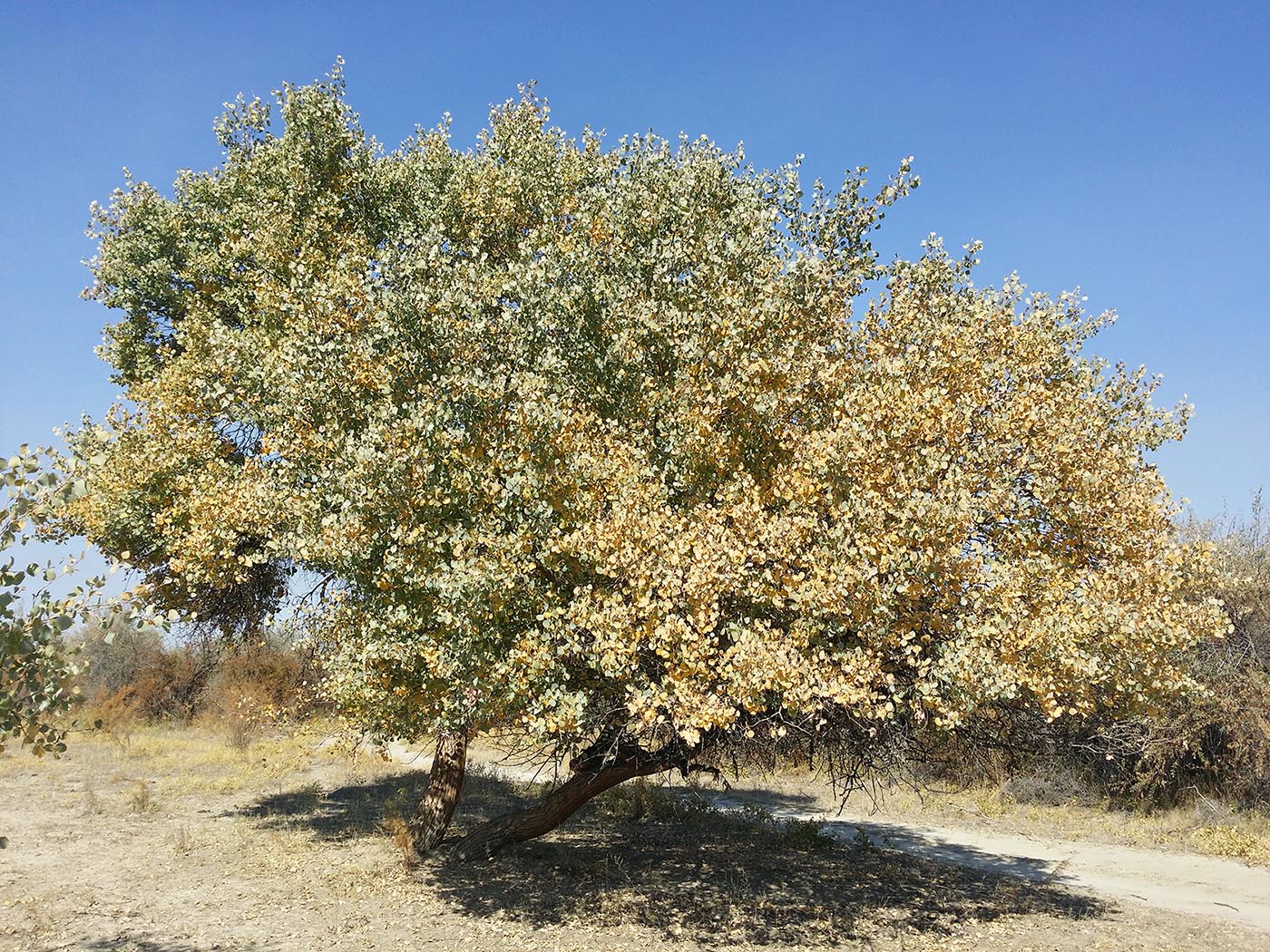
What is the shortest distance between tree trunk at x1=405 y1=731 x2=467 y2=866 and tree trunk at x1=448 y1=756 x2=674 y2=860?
0.44 m

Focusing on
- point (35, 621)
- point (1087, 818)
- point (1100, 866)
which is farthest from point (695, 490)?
point (1087, 818)

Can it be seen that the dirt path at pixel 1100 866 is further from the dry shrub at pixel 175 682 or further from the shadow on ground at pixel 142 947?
the dry shrub at pixel 175 682

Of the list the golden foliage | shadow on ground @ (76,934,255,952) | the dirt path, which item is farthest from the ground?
the golden foliage

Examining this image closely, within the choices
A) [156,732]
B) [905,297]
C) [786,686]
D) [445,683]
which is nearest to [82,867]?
[445,683]

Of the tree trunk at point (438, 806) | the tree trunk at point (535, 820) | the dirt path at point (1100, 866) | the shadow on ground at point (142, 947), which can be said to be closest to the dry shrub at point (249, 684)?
the tree trunk at point (438, 806)

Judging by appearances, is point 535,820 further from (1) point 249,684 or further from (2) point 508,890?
(1) point 249,684

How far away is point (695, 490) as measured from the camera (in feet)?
32.6

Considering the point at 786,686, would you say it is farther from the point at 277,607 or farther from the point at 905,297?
the point at 277,607

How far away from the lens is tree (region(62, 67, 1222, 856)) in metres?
8.66

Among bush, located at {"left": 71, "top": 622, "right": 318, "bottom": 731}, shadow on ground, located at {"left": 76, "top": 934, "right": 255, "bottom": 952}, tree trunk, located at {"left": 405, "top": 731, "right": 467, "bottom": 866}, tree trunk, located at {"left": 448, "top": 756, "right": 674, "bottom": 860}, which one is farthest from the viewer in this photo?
bush, located at {"left": 71, "top": 622, "right": 318, "bottom": 731}

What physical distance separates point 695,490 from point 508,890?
762 centimetres

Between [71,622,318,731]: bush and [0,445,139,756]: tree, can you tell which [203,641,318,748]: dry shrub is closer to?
[71,622,318,731]: bush

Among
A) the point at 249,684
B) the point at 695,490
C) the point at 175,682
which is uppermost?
the point at 695,490

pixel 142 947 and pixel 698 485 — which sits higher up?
pixel 698 485
